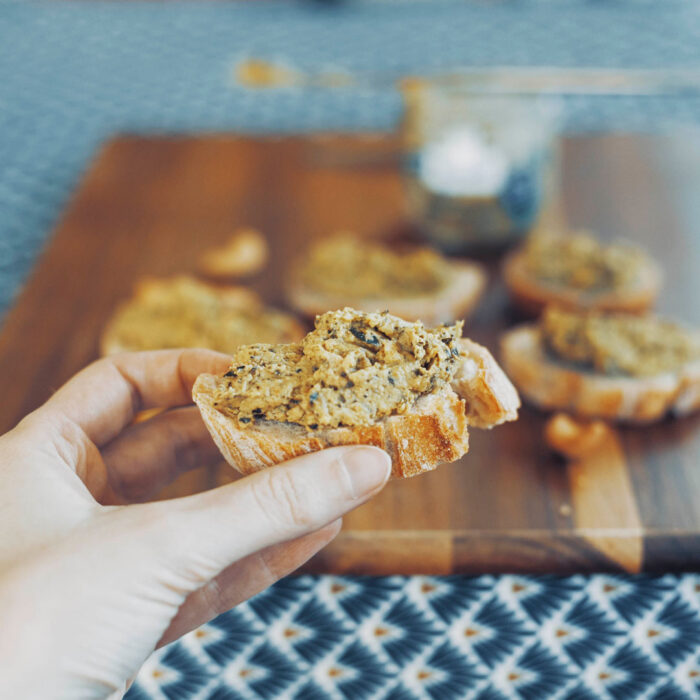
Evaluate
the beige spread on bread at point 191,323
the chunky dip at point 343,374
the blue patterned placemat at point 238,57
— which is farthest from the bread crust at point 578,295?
the blue patterned placemat at point 238,57

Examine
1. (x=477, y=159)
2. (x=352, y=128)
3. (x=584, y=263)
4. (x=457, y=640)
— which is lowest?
(x=457, y=640)

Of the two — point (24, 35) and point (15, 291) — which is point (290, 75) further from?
point (24, 35)

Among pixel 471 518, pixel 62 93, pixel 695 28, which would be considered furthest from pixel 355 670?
pixel 695 28

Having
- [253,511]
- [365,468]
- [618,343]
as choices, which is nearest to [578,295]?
[618,343]

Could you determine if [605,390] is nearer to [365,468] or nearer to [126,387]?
[365,468]

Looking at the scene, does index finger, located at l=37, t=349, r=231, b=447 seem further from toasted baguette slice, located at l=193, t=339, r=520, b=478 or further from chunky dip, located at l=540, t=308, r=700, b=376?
chunky dip, located at l=540, t=308, r=700, b=376

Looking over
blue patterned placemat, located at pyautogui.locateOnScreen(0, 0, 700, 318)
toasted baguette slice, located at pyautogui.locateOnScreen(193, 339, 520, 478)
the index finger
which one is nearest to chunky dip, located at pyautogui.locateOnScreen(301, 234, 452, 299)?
the index finger
